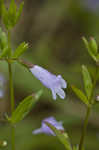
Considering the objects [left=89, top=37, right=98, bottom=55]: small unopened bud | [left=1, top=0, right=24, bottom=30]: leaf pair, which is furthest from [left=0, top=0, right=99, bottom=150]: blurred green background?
[left=1, top=0, right=24, bottom=30]: leaf pair

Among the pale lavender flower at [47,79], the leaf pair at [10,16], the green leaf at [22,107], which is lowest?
the green leaf at [22,107]

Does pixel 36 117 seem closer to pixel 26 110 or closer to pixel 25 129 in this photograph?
pixel 25 129

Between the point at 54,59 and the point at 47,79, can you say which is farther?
the point at 54,59

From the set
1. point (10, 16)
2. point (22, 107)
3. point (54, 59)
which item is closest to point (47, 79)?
point (22, 107)

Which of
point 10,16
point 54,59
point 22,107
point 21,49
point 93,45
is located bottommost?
point 54,59

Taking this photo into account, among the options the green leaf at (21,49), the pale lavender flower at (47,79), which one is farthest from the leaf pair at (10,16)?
the pale lavender flower at (47,79)

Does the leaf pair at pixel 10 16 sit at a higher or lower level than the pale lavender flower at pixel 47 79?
higher

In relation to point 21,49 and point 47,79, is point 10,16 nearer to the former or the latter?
point 21,49

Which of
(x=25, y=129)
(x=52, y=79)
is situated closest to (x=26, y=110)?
(x=52, y=79)

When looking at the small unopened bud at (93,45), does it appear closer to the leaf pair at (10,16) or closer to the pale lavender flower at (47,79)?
the pale lavender flower at (47,79)

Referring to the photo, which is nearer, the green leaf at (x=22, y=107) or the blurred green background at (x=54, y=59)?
the green leaf at (x=22, y=107)
